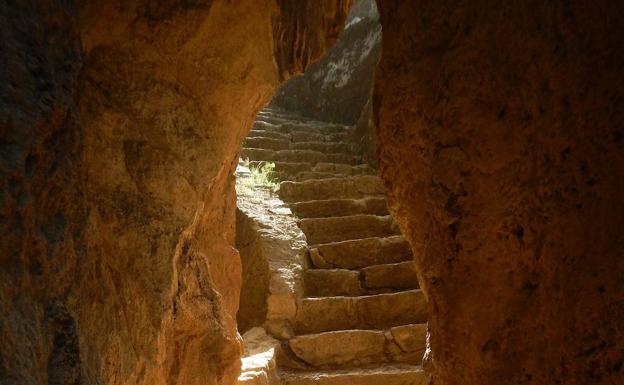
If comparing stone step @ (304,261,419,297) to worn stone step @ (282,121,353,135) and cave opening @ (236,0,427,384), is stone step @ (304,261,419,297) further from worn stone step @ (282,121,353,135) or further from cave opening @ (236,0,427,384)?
worn stone step @ (282,121,353,135)

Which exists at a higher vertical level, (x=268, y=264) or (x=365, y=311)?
(x=268, y=264)

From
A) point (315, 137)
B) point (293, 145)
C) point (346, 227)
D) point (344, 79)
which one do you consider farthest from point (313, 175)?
point (344, 79)

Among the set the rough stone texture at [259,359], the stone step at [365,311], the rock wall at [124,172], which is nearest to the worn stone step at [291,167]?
the stone step at [365,311]

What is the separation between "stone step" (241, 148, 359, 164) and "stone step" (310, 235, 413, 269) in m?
2.40

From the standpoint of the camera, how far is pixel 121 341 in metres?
1.79

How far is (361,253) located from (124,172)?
341 cm

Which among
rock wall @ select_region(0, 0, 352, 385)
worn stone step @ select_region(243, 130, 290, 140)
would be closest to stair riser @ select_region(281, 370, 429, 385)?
rock wall @ select_region(0, 0, 352, 385)

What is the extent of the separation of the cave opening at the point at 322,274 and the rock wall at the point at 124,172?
4.28 ft

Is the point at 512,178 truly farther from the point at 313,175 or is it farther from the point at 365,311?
the point at 313,175

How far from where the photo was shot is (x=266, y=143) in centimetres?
795

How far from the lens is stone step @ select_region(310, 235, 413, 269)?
5.12 m

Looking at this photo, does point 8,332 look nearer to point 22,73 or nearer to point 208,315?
point 22,73

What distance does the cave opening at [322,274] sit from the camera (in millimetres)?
4184

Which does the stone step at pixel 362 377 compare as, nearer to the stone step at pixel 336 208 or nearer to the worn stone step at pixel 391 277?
the worn stone step at pixel 391 277
